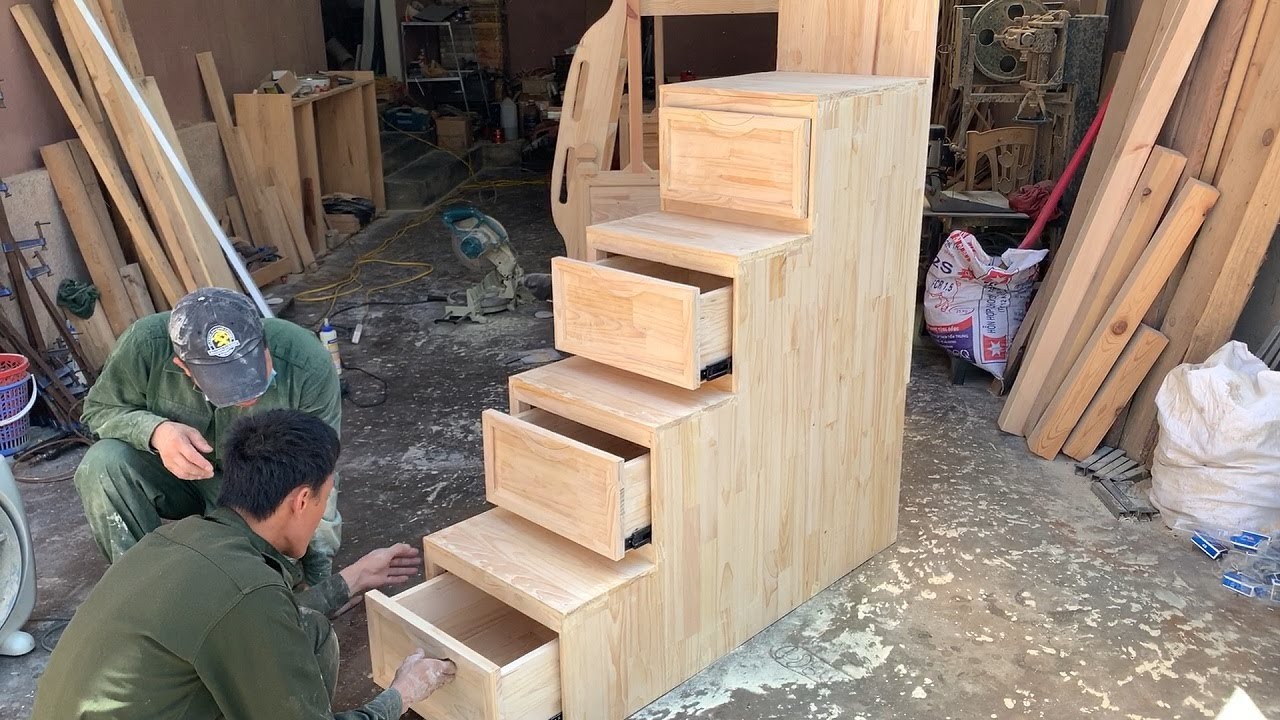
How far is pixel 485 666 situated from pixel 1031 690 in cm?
146

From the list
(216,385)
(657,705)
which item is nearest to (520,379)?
(216,385)

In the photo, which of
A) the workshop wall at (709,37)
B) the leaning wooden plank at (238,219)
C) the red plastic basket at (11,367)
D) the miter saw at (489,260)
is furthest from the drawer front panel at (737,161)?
the workshop wall at (709,37)

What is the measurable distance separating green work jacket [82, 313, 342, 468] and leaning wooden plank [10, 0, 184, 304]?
93.3 inches

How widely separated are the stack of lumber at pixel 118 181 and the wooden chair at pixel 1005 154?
3.88 meters

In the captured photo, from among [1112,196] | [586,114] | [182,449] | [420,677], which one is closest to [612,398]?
[420,677]

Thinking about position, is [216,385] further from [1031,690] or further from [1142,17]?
[1142,17]

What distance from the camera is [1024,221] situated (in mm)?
5312

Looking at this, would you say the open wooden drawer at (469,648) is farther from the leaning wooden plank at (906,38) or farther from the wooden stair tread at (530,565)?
the leaning wooden plank at (906,38)

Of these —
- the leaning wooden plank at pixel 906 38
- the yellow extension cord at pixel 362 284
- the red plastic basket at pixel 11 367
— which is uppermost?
the leaning wooden plank at pixel 906 38

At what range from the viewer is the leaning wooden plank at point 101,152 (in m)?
4.75

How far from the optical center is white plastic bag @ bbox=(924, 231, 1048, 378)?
4.58m

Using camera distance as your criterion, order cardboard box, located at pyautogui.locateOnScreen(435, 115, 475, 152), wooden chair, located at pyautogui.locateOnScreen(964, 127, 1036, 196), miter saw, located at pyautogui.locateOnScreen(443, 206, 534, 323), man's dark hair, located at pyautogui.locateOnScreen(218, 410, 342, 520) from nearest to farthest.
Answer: man's dark hair, located at pyautogui.locateOnScreen(218, 410, 342, 520) → wooden chair, located at pyautogui.locateOnScreen(964, 127, 1036, 196) → miter saw, located at pyautogui.locateOnScreen(443, 206, 534, 323) → cardboard box, located at pyautogui.locateOnScreen(435, 115, 475, 152)

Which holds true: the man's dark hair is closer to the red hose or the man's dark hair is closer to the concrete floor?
the concrete floor

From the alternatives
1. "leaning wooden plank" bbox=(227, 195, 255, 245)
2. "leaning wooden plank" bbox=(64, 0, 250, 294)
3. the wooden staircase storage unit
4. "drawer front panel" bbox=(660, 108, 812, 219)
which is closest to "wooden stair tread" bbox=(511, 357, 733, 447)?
the wooden staircase storage unit
